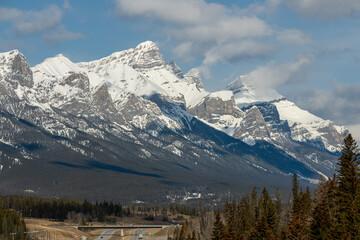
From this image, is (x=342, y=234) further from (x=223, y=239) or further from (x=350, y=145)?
(x=223, y=239)

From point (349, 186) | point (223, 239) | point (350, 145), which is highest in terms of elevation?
point (350, 145)

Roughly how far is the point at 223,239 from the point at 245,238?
1854cm

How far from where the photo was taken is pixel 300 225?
128875 mm

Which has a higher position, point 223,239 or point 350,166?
point 350,166

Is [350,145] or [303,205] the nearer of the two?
[350,145]

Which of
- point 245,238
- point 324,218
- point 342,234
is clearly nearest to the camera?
point 342,234

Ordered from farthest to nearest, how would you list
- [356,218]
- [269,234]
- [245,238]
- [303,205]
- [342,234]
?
1. [303,205]
2. [245,238]
3. [269,234]
4. [356,218]
5. [342,234]

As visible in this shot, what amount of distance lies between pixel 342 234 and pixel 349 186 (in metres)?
15.7

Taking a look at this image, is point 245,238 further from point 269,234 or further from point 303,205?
point 303,205

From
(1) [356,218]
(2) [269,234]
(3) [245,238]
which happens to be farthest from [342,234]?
(3) [245,238]

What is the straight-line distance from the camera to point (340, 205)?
399 feet

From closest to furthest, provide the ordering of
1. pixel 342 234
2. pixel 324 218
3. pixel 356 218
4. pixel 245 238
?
pixel 342 234 < pixel 356 218 < pixel 324 218 < pixel 245 238

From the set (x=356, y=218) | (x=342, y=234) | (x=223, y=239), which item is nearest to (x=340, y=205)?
(x=356, y=218)

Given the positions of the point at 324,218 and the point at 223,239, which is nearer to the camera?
the point at 324,218
